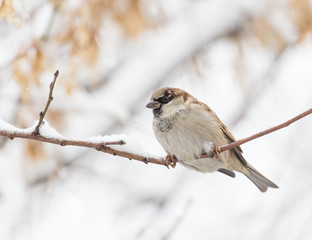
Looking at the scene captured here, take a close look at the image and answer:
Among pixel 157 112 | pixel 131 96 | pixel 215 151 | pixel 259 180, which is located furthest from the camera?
pixel 131 96

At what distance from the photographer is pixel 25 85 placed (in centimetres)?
282

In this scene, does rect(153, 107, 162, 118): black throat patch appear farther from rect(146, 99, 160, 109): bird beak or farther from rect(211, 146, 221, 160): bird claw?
rect(211, 146, 221, 160): bird claw

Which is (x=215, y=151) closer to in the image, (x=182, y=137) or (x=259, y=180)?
(x=182, y=137)

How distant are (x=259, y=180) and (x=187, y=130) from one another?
80cm

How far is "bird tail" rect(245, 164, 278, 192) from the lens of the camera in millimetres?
3398

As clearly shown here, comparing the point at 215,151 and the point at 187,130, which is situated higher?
the point at 187,130

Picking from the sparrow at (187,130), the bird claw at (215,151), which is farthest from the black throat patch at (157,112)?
the bird claw at (215,151)

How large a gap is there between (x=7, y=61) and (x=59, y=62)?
106 cm

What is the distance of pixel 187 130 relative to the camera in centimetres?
293

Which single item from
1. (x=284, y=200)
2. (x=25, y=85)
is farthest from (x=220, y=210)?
(x=25, y=85)

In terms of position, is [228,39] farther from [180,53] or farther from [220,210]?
[220,210]

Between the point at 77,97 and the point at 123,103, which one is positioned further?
the point at 123,103

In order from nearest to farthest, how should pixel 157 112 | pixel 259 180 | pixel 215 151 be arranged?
pixel 215 151
pixel 157 112
pixel 259 180

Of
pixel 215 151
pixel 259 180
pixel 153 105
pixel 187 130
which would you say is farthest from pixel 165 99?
pixel 259 180
